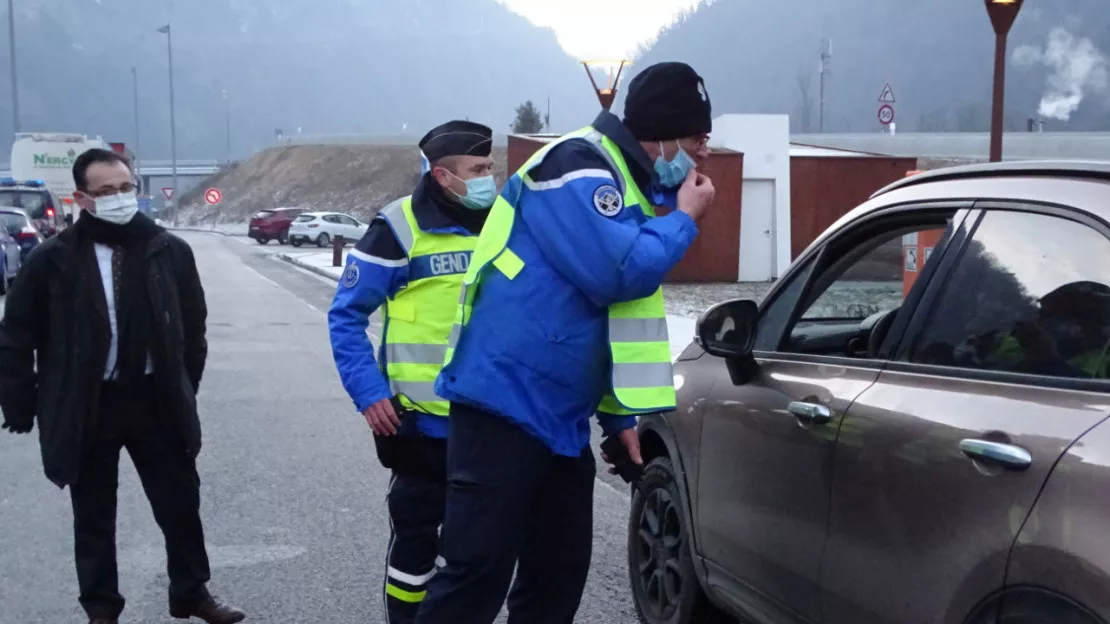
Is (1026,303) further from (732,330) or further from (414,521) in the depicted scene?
(414,521)

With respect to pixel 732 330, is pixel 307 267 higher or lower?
lower

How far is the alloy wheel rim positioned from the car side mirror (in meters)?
0.81

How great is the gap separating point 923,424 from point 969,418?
16 centimetres

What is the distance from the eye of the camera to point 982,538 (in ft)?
8.64

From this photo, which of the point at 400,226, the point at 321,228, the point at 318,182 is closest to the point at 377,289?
the point at 400,226

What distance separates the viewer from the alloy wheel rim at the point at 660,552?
4445 millimetres

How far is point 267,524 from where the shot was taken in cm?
632

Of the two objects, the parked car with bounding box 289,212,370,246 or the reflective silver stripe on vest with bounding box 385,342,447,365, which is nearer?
the reflective silver stripe on vest with bounding box 385,342,447,365

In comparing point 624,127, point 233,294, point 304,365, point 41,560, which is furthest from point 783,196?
→ point 624,127

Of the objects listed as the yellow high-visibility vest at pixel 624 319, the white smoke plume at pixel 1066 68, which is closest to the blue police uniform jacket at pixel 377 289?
the yellow high-visibility vest at pixel 624 319

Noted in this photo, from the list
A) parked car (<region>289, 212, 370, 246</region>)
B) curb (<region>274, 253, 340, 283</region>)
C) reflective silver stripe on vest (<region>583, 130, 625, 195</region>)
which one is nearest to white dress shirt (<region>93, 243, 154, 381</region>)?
reflective silver stripe on vest (<region>583, 130, 625, 195</region>)

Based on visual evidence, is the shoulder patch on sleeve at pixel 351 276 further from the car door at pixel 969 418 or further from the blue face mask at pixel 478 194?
the car door at pixel 969 418

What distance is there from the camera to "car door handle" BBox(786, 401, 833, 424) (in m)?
3.35

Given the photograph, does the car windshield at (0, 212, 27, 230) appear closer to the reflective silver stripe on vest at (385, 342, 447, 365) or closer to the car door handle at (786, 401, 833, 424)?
the reflective silver stripe on vest at (385, 342, 447, 365)
